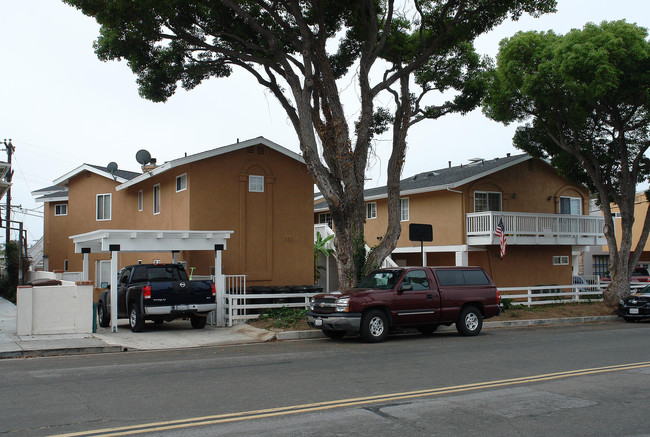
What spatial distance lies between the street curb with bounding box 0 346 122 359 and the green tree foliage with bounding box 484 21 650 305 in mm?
17160

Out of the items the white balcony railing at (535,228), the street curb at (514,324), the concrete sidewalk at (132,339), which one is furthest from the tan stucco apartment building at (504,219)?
the concrete sidewalk at (132,339)

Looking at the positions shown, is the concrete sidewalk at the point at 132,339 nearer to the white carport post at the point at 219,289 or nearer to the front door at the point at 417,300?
the white carport post at the point at 219,289

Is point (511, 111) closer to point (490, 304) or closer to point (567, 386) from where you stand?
point (490, 304)

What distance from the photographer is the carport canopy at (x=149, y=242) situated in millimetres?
16481

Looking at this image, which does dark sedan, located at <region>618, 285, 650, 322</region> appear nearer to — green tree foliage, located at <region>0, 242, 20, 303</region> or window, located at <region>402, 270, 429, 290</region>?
window, located at <region>402, 270, 429, 290</region>

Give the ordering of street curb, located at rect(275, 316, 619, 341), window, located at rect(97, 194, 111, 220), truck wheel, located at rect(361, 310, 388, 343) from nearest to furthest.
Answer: truck wheel, located at rect(361, 310, 388, 343) → street curb, located at rect(275, 316, 619, 341) → window, located at rect(97, 194, 111, 220)

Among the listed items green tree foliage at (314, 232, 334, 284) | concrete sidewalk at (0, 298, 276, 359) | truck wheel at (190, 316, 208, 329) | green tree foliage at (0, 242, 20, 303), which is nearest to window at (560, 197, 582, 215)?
green tree foliage at (314, 232, 334, 284)

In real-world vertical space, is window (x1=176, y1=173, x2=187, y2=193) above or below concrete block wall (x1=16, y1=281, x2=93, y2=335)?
above

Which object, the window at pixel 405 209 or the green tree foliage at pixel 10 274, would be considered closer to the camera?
the window at pixel 405 209

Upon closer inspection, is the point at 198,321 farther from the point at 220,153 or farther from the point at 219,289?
the point at 220,153

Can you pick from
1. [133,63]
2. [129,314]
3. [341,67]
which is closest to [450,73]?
[341,67]

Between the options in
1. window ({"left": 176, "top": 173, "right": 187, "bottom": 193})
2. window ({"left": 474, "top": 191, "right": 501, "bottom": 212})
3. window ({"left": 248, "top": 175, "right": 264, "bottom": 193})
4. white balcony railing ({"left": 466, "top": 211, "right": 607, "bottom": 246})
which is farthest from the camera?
window ({"left": 474, "top": 191, "right": 501, "bottom": 212})

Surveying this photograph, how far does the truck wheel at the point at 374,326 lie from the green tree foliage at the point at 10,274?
24.7 m

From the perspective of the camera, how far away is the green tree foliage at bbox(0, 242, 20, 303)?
33.8 meters
